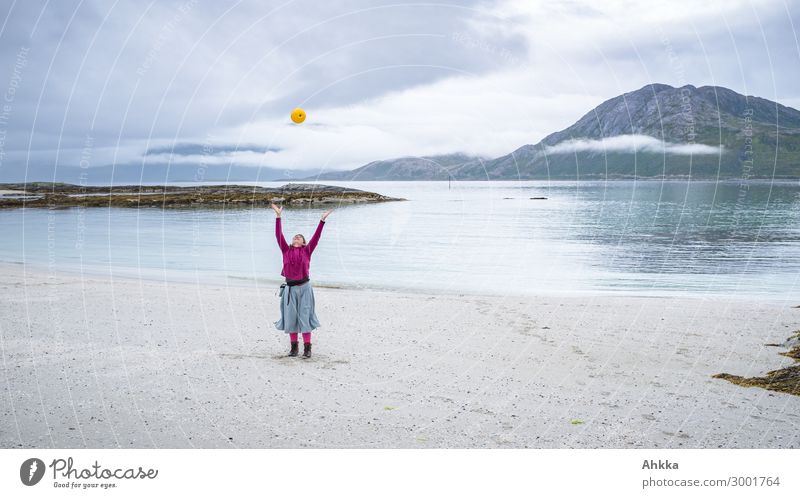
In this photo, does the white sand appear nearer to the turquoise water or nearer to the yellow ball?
the yellow ball

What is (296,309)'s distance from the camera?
11562mm

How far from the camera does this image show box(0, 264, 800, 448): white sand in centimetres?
775

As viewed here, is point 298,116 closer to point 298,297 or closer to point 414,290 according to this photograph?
point 298,297

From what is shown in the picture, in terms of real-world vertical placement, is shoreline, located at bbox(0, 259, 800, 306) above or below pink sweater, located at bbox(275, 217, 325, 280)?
below

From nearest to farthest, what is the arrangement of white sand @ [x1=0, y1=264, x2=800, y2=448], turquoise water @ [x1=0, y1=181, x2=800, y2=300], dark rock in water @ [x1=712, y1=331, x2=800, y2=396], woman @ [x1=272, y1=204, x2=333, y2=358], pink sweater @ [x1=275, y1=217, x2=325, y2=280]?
white sand @ [x1=0, y1=264, x2=800, y2=448]
dark rock in water @ [x1=712, y1=331, x2=800, y2=396]
pink sweater @ [x1=275, y1=217, x2=325, y2=280]
woman @ [x1=272, y1=204, x2=333, y2=358]
turquoise water @ [x1=0, y1=181, x2=800, y2=300]

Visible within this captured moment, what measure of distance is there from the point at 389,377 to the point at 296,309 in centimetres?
242

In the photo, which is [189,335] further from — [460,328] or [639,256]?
[639,256]

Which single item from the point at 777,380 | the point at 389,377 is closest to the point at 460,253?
the point at 777,380

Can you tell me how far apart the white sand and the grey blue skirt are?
675 mm

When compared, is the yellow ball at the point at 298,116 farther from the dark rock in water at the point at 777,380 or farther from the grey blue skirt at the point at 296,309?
the dark rock in water at the point at 777,380

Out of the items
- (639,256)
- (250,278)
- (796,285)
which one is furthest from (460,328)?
(639,256)

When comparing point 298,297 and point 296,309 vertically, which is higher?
point 298,297

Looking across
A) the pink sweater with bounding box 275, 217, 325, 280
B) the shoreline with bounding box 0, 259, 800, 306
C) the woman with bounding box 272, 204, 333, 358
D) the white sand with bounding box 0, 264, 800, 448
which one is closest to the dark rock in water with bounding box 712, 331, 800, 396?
the white sand with bounding box 0, 264, 800, 448

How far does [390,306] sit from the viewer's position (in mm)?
18688
